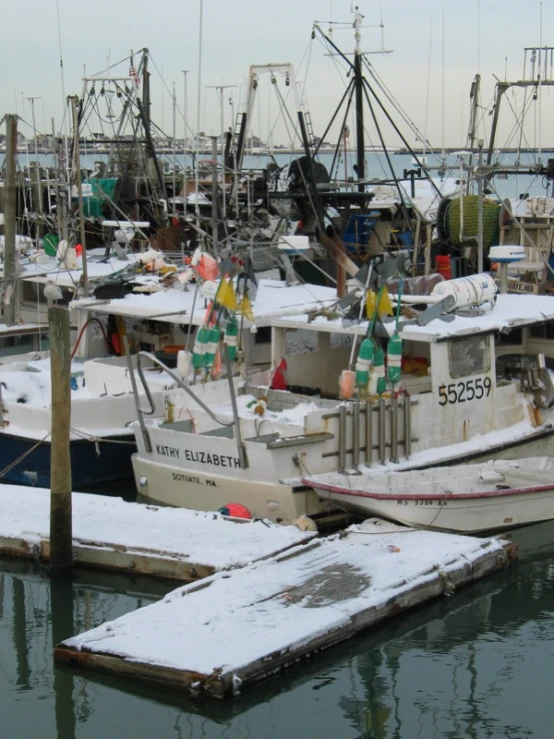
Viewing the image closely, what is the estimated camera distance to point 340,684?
9984 mm

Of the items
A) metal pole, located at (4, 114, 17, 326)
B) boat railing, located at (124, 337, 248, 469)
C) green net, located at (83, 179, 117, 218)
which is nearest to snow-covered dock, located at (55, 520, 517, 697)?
boat railing, located at (124, 337, 248, 469)

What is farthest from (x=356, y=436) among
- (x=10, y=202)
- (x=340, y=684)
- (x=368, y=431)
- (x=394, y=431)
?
(x=10, y=202)

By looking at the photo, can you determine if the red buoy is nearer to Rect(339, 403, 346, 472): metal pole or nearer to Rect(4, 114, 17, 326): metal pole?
Rect(339, 403, 346, 472): metal pole

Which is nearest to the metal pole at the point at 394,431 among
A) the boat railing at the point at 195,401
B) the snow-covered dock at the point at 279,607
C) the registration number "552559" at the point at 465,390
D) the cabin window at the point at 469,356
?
the registration number "552559" at the point at 465,390

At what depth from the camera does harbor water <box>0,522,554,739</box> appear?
937 centimetres

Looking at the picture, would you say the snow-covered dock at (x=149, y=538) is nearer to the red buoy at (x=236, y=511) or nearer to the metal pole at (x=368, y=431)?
the red buoy at (x=236, y=511)

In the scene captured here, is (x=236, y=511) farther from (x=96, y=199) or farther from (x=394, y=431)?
(x=96, y=199)

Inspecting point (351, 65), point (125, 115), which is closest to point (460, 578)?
point (351, 65)

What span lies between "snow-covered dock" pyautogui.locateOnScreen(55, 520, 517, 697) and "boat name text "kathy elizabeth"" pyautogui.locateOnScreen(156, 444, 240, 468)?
1.69 m

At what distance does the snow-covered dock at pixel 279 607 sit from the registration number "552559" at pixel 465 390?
2224 mm

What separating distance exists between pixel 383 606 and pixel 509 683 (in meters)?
1.34

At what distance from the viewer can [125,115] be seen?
2642 centimetres

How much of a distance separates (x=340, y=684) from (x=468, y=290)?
6.70 m

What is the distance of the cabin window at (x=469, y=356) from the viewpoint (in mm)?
14461
